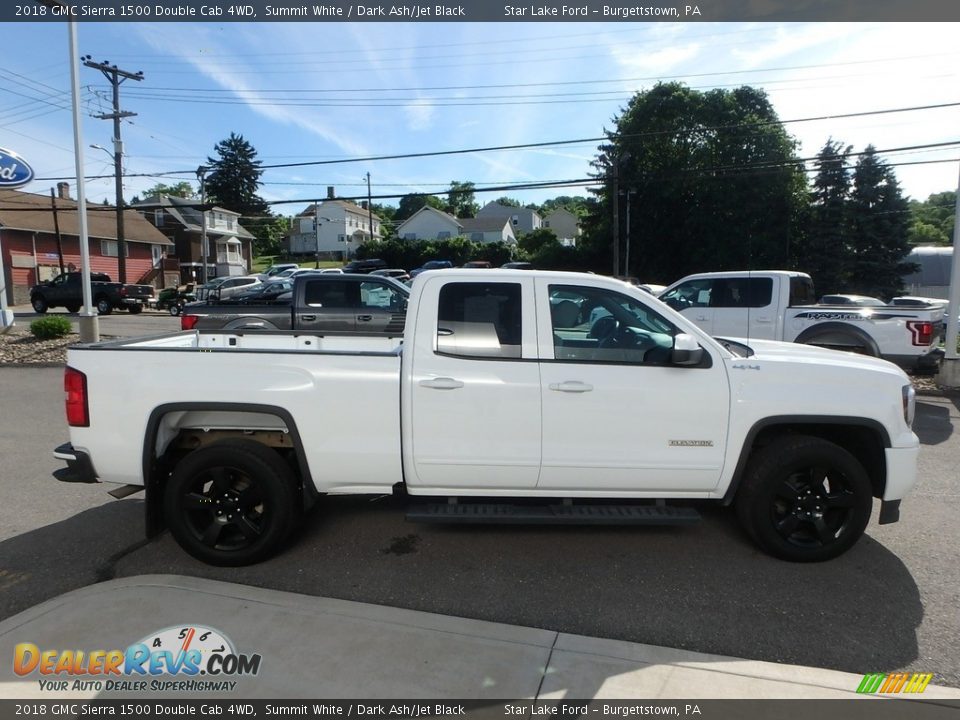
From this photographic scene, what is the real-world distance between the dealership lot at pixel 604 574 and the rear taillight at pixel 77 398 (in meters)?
1.00

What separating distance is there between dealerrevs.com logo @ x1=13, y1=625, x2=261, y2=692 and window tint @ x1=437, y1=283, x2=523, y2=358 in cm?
203

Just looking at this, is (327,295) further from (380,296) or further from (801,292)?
(801,292)

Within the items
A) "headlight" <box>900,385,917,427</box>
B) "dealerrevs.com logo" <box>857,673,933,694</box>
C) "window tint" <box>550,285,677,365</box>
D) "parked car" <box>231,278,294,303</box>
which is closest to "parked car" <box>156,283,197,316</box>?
"parked car" <box>231,278,294,303</box>

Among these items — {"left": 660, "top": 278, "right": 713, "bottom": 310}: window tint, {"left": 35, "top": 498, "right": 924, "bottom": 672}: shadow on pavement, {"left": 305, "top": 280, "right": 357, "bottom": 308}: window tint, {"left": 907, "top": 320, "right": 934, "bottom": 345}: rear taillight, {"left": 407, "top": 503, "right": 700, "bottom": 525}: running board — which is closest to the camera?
{"left": 35, "top": 498, "right": 924, "bottom": 672}: shadow on pavement

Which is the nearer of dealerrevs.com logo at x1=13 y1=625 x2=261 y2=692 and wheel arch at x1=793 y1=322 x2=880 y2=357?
dealerrevs.com logo at x1=13 y1=625 x2=261 y2=692

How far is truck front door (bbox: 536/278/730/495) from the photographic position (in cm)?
379

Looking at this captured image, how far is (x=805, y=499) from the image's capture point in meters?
3.91

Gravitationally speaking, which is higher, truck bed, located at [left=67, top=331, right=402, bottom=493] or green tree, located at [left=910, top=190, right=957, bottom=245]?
green tree, located at [left=910, top=190, right=957, bottom=245]

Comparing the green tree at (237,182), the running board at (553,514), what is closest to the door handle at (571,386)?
the running board at (553,514)

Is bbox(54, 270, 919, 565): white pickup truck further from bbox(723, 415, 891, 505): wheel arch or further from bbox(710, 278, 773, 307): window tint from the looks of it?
bbox(710, 278, 773, 307): window tint

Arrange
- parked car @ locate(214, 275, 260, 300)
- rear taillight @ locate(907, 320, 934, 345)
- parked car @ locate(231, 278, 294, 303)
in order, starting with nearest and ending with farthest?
rear taillight @ locate(907, 320, 934, 345)
parked car @ locate(231, 278, 294, 303)
parked car @ locate(214, 275, 260, 300)

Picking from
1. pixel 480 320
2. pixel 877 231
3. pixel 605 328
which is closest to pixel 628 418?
pixel 605 328

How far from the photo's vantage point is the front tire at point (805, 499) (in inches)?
151

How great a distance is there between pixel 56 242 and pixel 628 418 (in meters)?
45.5
